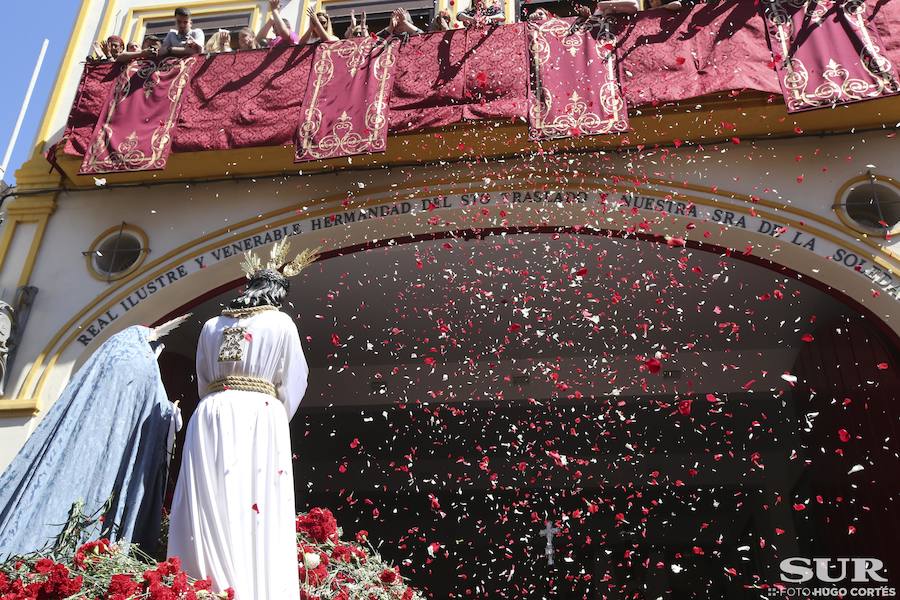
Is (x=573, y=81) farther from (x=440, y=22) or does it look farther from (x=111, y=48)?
(x=111, y=48)

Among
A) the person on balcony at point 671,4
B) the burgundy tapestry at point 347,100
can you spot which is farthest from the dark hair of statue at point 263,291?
the person on balcony at point 671,4

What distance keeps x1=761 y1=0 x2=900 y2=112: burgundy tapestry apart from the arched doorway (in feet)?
5.78

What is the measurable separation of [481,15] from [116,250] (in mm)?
4052

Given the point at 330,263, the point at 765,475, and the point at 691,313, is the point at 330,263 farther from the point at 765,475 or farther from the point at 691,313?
the point at 765,475

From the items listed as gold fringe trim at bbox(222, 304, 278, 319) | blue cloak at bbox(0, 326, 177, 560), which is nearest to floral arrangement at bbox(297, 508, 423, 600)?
blue cloak at bbox(0, 326, 177, 560)

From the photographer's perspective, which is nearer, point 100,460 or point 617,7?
point 100,460

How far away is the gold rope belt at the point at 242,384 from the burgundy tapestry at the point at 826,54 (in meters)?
4.54

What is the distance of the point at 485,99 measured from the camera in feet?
21.8

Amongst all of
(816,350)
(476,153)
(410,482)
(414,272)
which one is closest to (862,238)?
(816,350)

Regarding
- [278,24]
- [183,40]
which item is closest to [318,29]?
[278,24]

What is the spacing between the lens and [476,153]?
694cm

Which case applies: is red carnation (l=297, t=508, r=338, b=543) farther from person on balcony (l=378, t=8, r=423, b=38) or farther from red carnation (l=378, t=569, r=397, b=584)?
person on balcony (l=378, t=8, r=423, b=38)

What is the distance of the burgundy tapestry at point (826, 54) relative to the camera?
5.95 meters

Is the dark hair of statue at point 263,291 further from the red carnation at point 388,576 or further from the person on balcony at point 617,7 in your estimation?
the person on balcony at point 617,7
